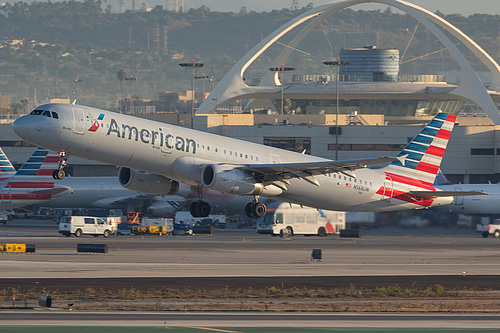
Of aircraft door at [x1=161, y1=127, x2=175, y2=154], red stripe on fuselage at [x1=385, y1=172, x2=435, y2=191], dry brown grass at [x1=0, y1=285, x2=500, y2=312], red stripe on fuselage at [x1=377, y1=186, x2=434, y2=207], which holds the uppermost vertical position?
aircraft door at [x1=161, y1=127, x2=175, y2=154]

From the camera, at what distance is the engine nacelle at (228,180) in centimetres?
5684

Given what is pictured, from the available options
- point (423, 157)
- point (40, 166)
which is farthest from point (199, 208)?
point (40, 166)

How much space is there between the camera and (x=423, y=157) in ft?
231

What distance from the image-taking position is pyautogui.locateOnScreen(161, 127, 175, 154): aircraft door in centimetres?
5566

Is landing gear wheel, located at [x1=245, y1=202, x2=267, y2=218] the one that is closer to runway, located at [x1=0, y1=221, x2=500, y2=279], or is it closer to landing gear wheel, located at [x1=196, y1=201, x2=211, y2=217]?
landing gear wheel, located at [x1=196, y1=201, x2=211, y2=217]

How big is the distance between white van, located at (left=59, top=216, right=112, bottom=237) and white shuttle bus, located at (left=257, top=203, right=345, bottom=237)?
65.7 feet

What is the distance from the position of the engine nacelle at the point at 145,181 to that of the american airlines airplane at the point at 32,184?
44.7 meters

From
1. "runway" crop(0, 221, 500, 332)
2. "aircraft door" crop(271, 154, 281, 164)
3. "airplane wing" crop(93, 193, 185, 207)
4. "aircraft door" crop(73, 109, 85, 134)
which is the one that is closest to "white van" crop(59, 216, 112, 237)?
"runway" crop(0, 221, 500, 332)

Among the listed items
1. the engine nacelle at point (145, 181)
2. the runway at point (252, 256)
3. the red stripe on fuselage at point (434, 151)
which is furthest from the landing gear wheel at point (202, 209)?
the red stripe on fuselage at point (434, 151)

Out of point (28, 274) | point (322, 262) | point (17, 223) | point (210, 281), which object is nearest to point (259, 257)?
point (322, 262)

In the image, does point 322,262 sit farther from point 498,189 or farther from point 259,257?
point 498,189

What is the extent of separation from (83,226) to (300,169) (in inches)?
1975

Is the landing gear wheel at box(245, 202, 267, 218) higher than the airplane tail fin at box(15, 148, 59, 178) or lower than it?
lower

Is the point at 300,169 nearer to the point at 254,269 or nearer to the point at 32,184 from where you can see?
the point at 254,269
